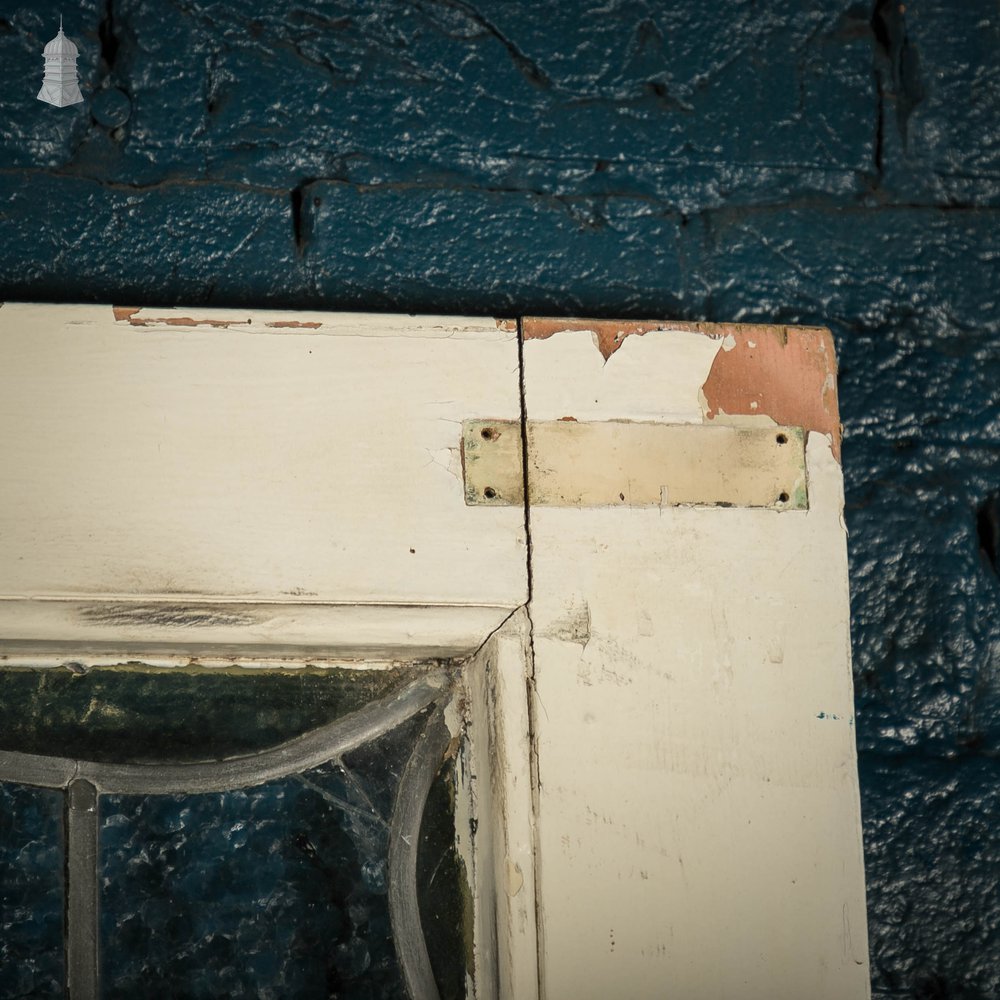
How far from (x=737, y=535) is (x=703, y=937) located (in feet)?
1.19

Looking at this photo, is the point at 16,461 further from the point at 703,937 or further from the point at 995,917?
the point at 995,917

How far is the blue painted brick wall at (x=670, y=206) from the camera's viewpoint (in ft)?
3.72

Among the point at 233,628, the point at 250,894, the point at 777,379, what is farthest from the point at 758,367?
the point at 250,894

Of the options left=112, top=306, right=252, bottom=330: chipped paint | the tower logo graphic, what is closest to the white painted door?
left=112, top=306, right=252, bottom=330: chipped paint

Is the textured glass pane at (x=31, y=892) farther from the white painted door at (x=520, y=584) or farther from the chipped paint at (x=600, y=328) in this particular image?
the chipped paint at (x=600, y=328)

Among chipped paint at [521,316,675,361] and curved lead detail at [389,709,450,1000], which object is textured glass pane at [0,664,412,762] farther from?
chipped paint at [521,316,675,361]

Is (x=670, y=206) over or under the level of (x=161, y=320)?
over

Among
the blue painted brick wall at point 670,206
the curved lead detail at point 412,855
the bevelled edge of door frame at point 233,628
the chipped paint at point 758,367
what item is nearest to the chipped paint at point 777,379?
the chipped paint at point 758,367

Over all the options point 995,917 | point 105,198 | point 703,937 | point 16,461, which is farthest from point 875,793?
point 105,198

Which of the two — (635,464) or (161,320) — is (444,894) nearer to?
(635,464)

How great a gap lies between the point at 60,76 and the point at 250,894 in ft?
2.76

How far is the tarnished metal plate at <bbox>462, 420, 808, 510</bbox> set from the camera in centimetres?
103

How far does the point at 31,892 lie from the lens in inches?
38.2

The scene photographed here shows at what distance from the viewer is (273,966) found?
983mm
